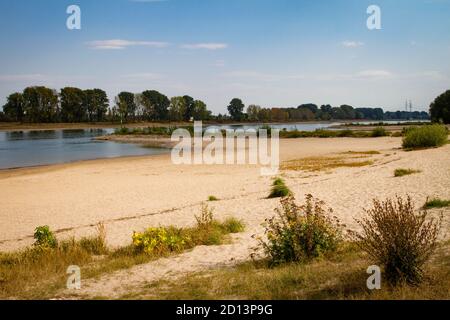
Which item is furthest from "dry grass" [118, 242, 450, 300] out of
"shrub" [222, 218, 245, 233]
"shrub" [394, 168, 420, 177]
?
"shrub" [394, 168, 420, 177]

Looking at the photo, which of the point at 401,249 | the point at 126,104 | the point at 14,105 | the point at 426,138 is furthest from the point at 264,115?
the point at 401,249

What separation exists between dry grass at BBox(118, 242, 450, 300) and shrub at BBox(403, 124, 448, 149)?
1112 inches

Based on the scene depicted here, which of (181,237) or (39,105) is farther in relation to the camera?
(39,105)

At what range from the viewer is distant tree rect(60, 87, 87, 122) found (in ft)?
443

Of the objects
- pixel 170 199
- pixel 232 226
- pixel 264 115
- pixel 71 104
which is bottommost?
pixel 170 199

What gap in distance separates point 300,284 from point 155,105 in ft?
532

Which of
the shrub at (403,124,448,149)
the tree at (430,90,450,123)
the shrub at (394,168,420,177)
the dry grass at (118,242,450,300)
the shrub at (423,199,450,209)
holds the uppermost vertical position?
the tree at (430,90,450,123)

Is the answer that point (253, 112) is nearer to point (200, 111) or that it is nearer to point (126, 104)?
point (200, 111)

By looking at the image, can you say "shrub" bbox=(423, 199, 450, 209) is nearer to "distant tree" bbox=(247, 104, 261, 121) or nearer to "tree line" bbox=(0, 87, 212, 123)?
"tree line" bbox=(0, 87, 212, 123)

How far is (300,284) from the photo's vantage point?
6.30 meters

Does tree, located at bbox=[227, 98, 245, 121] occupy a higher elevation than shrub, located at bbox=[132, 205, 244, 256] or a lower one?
higher

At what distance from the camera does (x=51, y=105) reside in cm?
13400

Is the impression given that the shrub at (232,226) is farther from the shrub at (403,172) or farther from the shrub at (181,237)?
the shrub at (403,172)
